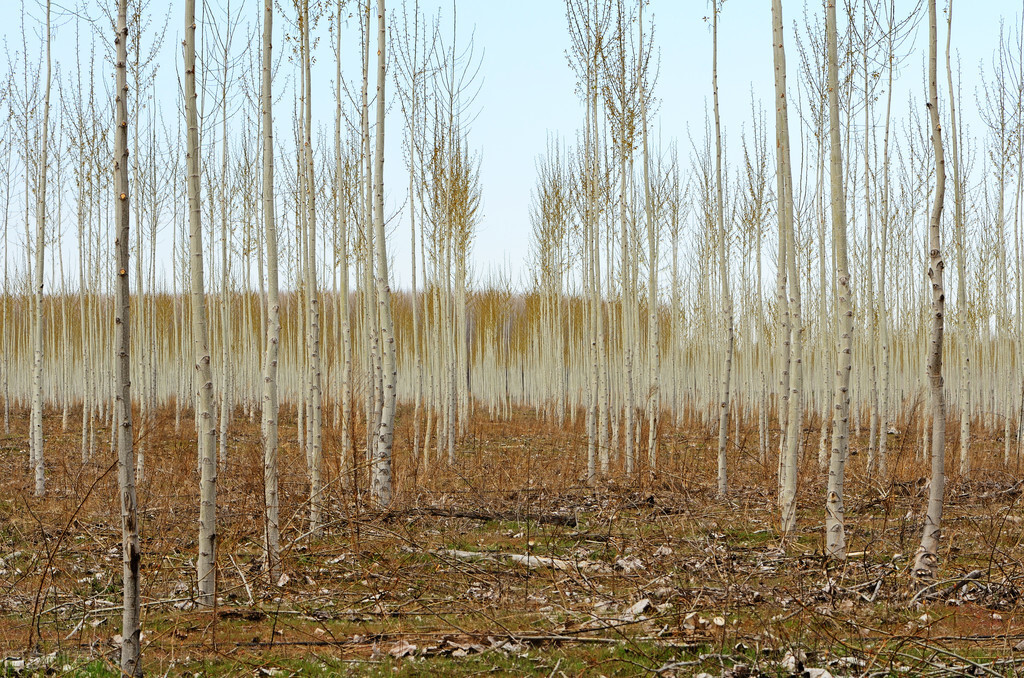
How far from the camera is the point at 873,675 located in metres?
3.37

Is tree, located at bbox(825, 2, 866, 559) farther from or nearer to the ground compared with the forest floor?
farther from the ground

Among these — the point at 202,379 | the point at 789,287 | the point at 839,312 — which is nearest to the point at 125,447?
the point at 202,379

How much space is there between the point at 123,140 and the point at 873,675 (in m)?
3.93

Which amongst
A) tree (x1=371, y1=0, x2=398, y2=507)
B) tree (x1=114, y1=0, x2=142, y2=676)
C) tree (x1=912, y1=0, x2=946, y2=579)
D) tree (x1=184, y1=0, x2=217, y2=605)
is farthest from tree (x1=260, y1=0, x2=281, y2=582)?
tree (x1=912, y1=0, x2=946, y2=579)

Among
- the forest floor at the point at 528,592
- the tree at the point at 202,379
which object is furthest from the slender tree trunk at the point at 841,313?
the tree at the point at 202,379

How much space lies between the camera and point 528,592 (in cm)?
493

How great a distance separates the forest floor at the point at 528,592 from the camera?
3822mm

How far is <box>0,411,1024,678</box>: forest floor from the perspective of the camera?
12.5 ft

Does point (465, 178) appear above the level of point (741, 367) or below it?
above

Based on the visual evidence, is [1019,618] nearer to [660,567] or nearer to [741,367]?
[660,567]

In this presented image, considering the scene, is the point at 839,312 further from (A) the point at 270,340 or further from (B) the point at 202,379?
(B) the point at 202,379

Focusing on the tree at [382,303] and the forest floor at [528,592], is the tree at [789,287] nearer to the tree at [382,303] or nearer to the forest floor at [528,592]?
the forest floor at [528,592]

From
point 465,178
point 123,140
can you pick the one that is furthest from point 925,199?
point 123,140

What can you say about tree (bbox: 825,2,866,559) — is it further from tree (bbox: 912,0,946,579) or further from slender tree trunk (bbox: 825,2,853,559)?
tree (bbox: 912,0,946,579)
